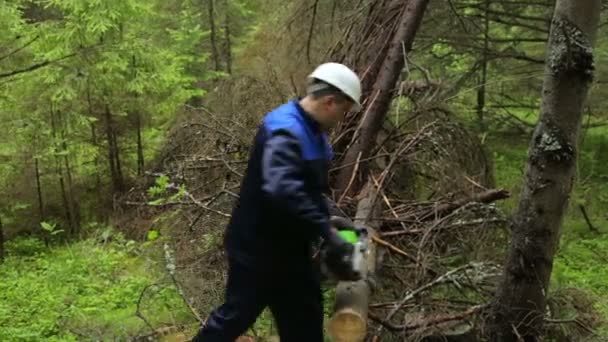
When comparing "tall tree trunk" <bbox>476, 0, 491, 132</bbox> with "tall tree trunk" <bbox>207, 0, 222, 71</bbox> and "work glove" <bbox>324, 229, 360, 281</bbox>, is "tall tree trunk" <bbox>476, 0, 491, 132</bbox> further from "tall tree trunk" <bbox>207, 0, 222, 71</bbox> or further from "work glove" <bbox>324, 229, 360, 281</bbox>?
"tall tree trunk" <bbox>207, 0, 222, 71</bbox>

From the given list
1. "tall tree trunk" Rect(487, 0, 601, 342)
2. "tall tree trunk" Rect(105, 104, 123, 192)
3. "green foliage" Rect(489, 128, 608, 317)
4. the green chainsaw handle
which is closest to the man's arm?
the green chainsaw handle

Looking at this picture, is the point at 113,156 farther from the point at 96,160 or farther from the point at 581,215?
the point at 581,215

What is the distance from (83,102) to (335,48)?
749cm

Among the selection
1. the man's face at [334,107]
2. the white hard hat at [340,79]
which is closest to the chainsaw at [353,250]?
the man's face at [334,107]

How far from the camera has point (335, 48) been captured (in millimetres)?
7426

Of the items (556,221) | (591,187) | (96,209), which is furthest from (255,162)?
(96,209)

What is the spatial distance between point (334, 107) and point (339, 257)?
821mm

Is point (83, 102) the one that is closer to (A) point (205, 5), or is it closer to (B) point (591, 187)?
(A) point (205, 5)

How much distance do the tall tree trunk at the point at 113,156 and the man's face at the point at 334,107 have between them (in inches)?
424

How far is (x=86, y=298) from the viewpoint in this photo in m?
7.14

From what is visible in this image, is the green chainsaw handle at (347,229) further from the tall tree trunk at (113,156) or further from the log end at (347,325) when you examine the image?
the tall tree trunk at (113,156)

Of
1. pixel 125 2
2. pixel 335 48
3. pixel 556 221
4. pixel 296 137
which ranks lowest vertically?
pixel 556 221

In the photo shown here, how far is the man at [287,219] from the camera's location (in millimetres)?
3107

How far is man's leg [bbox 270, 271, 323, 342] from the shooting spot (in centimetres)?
357
